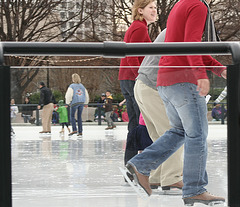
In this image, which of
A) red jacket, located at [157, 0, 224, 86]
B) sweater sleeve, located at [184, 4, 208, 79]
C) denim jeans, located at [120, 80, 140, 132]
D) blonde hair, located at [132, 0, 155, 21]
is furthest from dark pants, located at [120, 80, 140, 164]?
blonde hair, located at [132, 0, 155, 21]

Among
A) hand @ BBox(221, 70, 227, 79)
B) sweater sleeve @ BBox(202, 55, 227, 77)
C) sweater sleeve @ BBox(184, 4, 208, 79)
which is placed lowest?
hand @ BBox(221, 70, 227, 79)

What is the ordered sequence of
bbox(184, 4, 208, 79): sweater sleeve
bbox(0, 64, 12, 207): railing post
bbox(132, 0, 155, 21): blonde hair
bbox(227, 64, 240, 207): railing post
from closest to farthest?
bbox(0, 64, 12, 207): railing post, bbox(227, 64, 240, 207): railing post, bbox(184, 4, 208, 79): sweater sleeve, bbox(132, 0, 155, 21): blonde hair

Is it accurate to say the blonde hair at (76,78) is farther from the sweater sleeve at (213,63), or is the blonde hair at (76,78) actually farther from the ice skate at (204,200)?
the ice skate at (204,200)

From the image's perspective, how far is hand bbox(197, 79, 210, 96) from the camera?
7.10 ft

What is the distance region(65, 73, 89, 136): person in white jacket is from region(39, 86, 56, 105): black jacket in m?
0.06

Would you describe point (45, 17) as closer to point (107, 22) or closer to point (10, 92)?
point (107, 22)

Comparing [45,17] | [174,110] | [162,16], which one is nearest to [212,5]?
[162,16]

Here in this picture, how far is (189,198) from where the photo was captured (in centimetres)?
224

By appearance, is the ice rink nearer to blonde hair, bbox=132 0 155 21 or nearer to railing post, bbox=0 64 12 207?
railing post, bbox=0 64 12 207

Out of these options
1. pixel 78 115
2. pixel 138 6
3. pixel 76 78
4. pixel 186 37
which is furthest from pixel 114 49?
pixel 138 6

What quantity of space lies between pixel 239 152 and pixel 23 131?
0.84 meters

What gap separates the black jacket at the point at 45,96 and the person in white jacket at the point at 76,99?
64 millimetres

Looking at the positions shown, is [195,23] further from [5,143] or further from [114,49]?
[5,143]

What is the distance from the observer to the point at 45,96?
2.15 m
